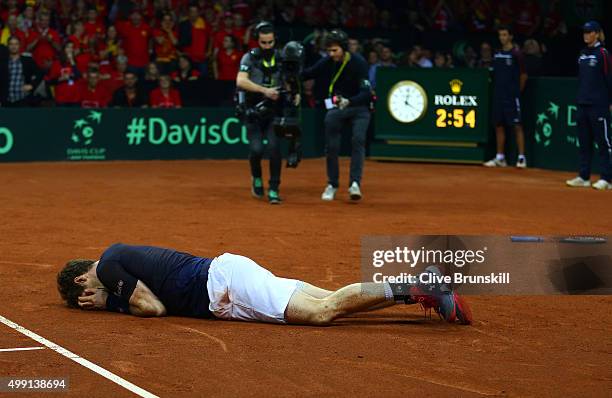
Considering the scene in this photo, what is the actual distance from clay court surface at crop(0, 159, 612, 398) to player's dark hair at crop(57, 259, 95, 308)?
120 millimetres

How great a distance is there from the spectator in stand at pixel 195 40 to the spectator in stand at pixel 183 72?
36cm

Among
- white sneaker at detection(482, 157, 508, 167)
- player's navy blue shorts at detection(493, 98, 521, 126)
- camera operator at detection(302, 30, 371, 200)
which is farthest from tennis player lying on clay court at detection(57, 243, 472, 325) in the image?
white sneaker at detection(482, 157, 508, 167)

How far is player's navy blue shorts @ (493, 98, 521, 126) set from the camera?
2100 centimetres

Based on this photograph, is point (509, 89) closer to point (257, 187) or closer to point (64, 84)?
point (257, 187)

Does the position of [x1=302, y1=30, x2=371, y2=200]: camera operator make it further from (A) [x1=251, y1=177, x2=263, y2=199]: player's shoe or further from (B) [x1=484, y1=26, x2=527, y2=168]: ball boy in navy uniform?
(B) [x1=484, y1=26, x2=527, y2=168]: ball boy in navy uniform

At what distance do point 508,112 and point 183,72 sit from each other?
6.13 m

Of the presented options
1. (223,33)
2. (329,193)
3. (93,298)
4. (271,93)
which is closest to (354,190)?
(329,193)

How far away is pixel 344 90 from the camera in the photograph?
1529cm

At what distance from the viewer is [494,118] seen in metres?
21.4

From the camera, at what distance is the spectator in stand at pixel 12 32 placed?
21.1 metres

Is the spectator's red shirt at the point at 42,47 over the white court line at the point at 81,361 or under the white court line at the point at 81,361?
over

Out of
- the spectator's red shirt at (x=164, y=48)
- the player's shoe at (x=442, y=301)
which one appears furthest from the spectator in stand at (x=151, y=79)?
the player's shoe at (x=442, y=301)

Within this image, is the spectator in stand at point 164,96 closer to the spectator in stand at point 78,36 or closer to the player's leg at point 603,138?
the spectator in stand at point 78,36

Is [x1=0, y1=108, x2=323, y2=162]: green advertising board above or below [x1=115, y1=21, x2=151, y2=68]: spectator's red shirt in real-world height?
below
